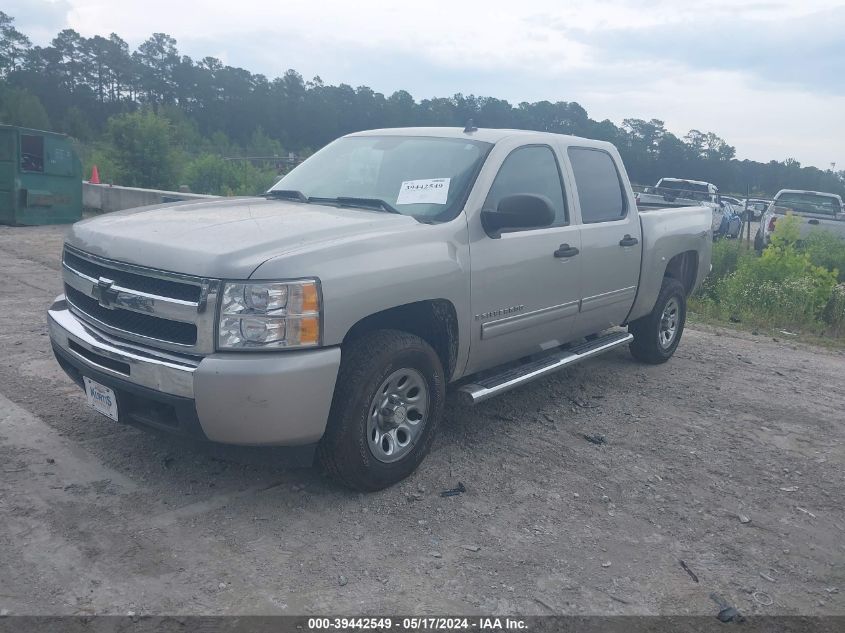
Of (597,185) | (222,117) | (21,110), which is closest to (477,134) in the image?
(597,185)

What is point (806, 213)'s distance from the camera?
18.0 m

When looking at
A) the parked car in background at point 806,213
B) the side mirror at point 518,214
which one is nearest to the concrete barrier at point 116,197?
the side mirror at point 518,214

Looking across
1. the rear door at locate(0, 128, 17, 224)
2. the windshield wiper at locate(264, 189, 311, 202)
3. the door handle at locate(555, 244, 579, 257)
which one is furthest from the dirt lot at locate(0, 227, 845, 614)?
the rear door at locate(0, 128, 17, 224)

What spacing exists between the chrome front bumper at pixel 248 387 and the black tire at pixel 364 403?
0.13 m

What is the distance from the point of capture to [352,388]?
3.58 metres

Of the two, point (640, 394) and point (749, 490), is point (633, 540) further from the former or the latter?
point (640, 394)

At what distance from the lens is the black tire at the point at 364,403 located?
11.8 feet

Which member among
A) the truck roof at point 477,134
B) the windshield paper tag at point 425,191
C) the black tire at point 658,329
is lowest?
the black tire at point 658,329

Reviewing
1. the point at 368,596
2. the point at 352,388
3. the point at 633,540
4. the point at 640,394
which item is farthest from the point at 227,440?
the point at 640,394

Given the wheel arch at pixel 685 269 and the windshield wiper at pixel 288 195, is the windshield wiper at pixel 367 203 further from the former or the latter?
the wheel arch at pixel 685 269

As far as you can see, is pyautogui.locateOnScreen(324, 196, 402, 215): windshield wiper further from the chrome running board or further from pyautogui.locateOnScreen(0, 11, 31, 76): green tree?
pyautogui.locateOnScreen(0, 11, 31, 76): green tree

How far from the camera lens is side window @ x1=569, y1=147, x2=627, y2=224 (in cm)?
541

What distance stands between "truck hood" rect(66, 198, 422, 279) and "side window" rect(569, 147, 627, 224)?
1.75 metres

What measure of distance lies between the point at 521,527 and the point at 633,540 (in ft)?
1.74
